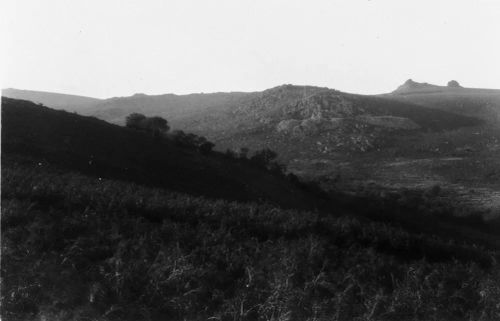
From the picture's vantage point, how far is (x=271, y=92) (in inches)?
3135

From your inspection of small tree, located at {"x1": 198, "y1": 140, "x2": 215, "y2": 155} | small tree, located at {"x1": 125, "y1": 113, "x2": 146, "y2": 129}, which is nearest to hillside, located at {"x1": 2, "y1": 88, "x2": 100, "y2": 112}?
small tree, located at {"x1": 125, "y1": 113, "x2": 146, "y2": 129}

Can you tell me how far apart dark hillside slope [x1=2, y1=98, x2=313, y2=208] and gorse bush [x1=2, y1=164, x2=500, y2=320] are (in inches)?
379

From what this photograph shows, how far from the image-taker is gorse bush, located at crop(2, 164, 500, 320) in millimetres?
5680

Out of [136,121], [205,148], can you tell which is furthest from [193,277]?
[136,121]

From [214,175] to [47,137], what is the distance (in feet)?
25.6

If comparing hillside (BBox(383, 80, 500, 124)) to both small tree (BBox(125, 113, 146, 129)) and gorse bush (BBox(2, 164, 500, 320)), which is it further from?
gorse bush (BBox(2, 164, 500, 320))

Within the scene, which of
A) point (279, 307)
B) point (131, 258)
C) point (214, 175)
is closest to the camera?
point (279, 307)

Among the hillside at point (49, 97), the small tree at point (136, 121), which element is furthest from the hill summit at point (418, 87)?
the small tree at point (136, 121)

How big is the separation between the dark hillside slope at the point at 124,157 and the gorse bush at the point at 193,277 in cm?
963

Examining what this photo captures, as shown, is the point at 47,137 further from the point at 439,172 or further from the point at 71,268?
the point at 439,172

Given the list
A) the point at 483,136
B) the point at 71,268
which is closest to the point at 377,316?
the point at 71,268

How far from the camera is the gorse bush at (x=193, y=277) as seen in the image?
568 centimetres

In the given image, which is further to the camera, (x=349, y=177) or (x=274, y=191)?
(x=349, y=177)

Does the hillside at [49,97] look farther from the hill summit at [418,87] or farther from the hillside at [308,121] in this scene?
the hill summit at [418,87]
